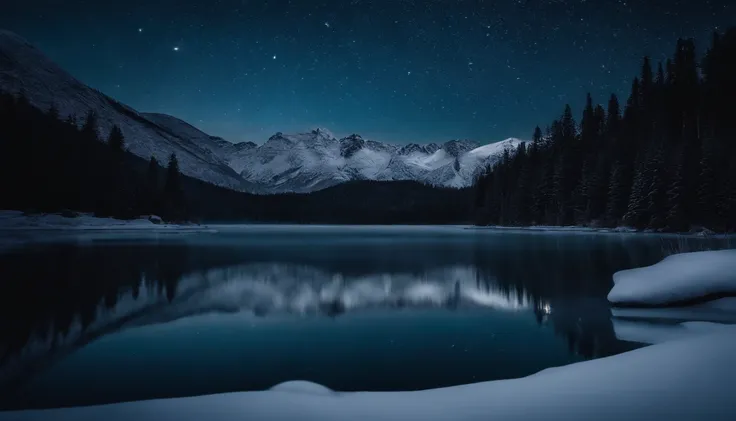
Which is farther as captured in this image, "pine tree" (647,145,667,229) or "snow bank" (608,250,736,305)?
"pine tree" (647,145,667,229)

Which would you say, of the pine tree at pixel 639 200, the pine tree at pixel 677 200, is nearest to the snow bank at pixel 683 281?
the pine tree at pixel 677 200

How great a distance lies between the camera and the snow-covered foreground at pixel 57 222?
6912 centimetres

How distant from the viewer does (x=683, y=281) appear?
11.7 meters

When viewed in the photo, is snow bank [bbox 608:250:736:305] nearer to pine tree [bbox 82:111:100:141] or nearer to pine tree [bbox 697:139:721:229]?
pine tree [bbox 697:139:721:229]

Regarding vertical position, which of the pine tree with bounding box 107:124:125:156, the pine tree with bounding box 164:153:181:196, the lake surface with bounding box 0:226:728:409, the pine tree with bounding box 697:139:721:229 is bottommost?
the lake surface with bounding box 0:226:728:409

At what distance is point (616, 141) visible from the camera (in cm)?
7444

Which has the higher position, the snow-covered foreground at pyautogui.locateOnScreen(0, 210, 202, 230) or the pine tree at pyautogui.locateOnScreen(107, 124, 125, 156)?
the pine tree at pyautogui.locateOnScreen(107, 124, 125, 156)

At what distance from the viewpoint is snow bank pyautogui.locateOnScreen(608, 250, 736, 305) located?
11391 millimetres

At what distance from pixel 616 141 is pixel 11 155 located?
340 feet

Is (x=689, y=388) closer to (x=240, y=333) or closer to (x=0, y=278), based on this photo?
(x=240, y=333)

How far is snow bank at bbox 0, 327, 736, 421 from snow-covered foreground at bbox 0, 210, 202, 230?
8020 centimetres

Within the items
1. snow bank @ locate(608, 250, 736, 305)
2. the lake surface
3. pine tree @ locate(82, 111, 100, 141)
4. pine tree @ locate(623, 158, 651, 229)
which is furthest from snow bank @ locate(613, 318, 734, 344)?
pine tree @ locate(82, 111, 100, 141)

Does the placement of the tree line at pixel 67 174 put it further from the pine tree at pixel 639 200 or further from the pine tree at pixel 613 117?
the pine tree at pixel 613 117

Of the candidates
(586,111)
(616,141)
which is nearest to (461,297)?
(616,141)
